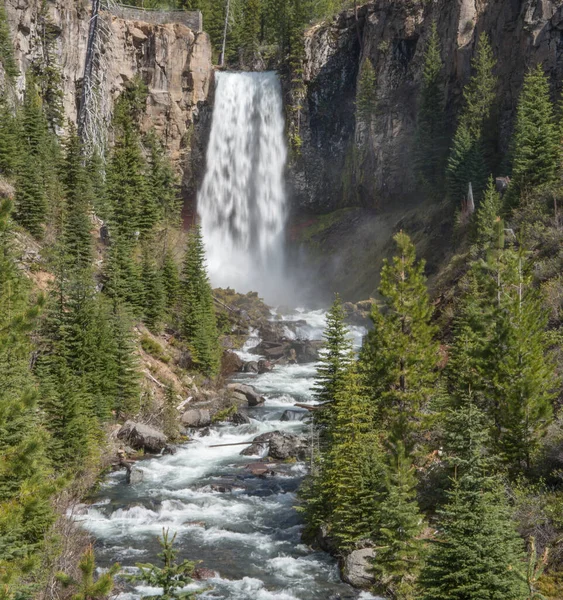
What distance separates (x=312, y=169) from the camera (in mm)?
74438

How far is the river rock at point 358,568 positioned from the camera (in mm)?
17812

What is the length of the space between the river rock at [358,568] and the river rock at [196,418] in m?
17.7

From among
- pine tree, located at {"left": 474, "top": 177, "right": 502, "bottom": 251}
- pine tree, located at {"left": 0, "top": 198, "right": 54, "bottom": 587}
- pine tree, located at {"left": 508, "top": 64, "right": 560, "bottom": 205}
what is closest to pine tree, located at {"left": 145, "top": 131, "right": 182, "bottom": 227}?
pine tree, located at {"left": 474, "top": 177, "right": 502, "bottom": 251}

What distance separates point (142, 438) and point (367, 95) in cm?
5143

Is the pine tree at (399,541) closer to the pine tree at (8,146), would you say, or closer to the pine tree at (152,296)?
the pine tree at (152,296)

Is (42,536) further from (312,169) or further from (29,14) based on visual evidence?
(312,169)

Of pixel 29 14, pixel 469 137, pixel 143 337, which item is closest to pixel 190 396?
pixel 143 337

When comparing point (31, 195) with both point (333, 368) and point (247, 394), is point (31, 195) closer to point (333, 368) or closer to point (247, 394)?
point (247, 394)

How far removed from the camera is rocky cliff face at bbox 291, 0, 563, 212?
53.9 metres

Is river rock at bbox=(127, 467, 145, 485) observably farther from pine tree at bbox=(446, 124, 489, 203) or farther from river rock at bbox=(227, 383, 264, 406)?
pine tree at bbox=(446, 124, 489, 203)

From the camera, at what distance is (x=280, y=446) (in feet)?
99.0

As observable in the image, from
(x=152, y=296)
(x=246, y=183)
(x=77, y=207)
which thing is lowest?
(x=152, y=296)

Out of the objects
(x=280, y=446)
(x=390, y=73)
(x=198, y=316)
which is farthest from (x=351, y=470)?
(x=390, y=73)

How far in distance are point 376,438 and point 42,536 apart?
11.5 m
